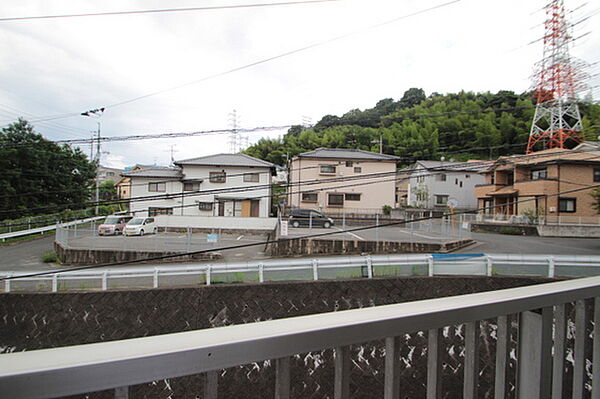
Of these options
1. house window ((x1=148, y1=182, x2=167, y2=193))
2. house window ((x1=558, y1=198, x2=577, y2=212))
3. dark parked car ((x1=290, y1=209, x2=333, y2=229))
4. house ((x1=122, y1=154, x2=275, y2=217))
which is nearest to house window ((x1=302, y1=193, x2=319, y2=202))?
house ((x1=122, y1=154, x2=275, y2=217))

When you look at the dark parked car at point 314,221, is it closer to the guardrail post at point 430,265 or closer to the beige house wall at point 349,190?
the beige house wall at point 349,190

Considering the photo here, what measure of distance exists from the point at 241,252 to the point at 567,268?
27.6 feet

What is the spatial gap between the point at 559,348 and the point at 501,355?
0.69ft

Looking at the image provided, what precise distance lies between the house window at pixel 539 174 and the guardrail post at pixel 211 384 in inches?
718

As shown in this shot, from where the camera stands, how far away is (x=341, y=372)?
62 centimetres

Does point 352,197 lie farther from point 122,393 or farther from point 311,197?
point 122,393

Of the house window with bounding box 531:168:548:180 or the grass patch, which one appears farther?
the house window with bounding box 531:168:548:180

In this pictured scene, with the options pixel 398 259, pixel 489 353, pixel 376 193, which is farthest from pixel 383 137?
pixel 376 193

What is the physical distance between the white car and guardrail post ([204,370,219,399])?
12.1 meters

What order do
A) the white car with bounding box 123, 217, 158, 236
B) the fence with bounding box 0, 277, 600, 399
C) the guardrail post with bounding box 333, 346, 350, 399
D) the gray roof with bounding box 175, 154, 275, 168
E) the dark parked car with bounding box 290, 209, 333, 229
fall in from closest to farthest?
the fence with bounding box 0, 277, 600, 399, the guardrail post with bounding box 333, 346, 350, 399, the white car with bounding box 123, 217, 158, 236, the dark parked car with bounding box 290, 209, 333, 229, the gray roof with bounding box 175, 154, 275, 168

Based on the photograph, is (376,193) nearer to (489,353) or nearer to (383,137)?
(383,137)

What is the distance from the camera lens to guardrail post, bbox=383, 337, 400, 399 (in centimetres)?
66

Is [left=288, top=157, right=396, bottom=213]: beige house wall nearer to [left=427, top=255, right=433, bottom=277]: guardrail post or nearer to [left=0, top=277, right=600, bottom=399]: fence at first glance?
[left=427, top=255, right=433, bottom=277]: guardrail post

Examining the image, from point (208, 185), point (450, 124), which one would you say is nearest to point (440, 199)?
point (450, 124)
